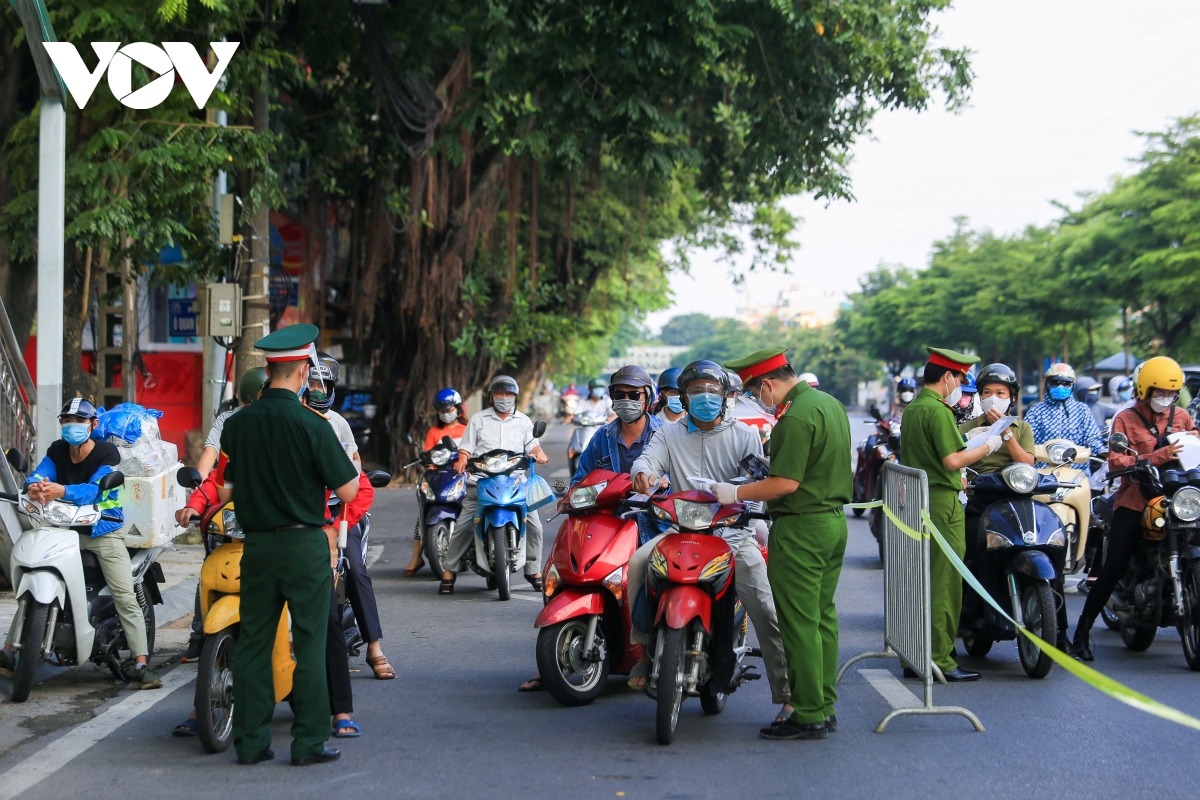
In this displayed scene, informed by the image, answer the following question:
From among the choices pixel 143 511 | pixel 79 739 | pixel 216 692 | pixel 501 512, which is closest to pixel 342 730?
pixel 216 692

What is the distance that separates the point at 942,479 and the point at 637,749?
2411 millimetres

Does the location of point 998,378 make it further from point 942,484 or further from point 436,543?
point 436,543

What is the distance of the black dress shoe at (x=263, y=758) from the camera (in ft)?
17.3

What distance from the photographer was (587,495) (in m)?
6.43

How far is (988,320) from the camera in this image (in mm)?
48062

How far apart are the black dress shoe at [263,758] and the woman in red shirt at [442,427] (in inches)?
234

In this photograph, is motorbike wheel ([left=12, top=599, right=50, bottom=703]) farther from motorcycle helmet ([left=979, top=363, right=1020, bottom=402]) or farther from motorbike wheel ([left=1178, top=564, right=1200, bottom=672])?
motorbike wheel ([left=1178, top=564, right=1200, bottom=672])

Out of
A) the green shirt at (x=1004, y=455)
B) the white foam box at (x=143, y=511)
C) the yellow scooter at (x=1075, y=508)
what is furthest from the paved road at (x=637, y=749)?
the yellow scooter at (x=1075, y=508)

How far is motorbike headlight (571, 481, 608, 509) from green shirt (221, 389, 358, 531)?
1527 mm

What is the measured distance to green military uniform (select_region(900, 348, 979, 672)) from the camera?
694 cm

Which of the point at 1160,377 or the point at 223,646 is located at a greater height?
the point at 1160,377

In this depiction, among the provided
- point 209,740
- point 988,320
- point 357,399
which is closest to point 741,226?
point 357,399

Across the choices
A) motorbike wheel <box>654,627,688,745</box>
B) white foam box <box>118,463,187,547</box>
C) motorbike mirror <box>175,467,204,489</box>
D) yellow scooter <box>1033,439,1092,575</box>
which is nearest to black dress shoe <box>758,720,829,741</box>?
motorbike wheel <box>654,627,688,745</box>

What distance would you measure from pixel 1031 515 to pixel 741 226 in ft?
73.2
